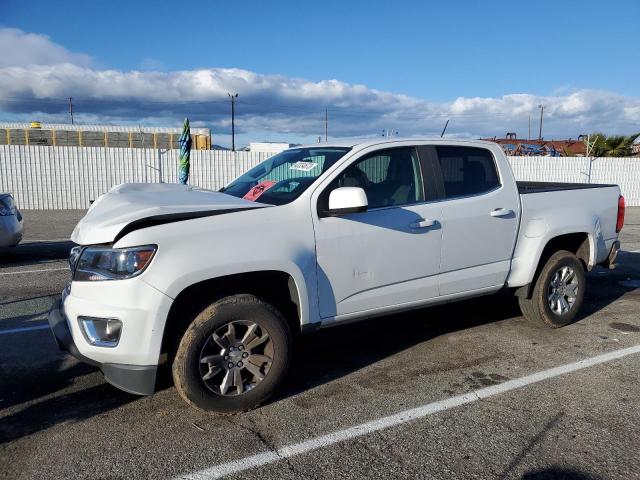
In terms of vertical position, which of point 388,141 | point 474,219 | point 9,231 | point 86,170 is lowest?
point 9,231

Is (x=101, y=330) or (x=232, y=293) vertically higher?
(x=232, y=293)

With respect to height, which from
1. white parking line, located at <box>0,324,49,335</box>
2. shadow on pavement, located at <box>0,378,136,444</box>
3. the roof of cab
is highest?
the roof of cab

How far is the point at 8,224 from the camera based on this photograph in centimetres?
890

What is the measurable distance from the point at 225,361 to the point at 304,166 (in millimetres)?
1677

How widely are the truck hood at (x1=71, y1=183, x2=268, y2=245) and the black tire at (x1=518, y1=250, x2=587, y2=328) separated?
9.89 ft

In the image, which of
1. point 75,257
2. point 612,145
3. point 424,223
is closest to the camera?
point 75,257

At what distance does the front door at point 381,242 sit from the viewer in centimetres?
397

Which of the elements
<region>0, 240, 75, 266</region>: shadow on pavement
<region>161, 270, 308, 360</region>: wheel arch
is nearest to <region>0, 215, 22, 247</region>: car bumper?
<region>0, 240, 75, 266</region>: shadow on pavement

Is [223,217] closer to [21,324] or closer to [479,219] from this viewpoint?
[479,219]

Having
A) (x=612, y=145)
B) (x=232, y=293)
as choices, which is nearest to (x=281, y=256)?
(x=232, y=293)

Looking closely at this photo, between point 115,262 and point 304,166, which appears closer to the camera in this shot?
point 115,262

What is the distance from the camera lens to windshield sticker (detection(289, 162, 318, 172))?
432 cm

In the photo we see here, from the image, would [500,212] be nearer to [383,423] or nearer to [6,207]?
[383,423]

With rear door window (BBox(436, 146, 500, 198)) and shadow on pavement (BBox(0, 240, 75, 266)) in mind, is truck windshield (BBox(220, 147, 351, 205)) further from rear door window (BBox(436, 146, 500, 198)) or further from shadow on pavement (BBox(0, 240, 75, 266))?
shadow on pavement (BBox(0, 240, 75, 266))
